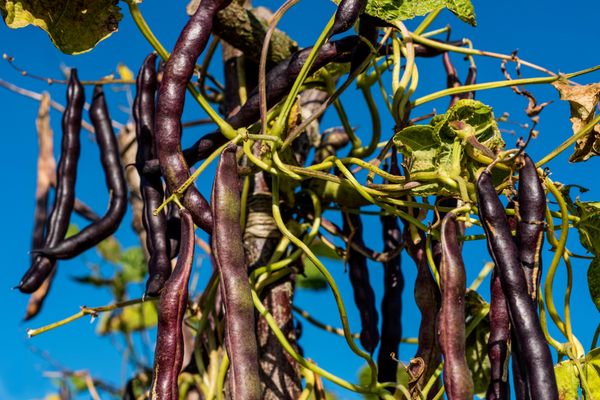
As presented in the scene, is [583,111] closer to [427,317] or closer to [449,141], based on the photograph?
[449,141]

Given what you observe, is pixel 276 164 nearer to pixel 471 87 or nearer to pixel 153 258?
pixel 153 258

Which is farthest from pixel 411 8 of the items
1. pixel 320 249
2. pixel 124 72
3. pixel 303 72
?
pixel 124 72

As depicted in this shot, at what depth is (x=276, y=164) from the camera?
1554 millimetres

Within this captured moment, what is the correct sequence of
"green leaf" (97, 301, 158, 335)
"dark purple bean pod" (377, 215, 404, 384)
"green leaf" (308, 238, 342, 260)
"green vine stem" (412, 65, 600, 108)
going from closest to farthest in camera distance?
"green vine stem" (412, 65, 600, 108), "dark purple bean pod" (377, 215, 404, 384), "green leaf" (308, 238, 342, 260), "green leaf" (97, 301, 158, 335)

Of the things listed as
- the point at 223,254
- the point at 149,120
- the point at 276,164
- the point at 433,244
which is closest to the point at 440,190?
the point at 433,244

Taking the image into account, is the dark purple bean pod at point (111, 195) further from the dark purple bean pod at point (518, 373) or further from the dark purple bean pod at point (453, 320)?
the dark purple bean pod at point (518, 373)

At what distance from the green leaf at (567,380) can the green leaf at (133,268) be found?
2750 mm

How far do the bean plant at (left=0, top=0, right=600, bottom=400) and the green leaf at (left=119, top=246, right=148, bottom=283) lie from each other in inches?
61.4

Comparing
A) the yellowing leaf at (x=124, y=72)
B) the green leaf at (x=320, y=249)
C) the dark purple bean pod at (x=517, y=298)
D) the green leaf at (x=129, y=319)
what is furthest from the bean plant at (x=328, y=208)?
the green leaf at (x=129, y=319)

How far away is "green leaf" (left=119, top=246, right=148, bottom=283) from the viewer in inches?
157

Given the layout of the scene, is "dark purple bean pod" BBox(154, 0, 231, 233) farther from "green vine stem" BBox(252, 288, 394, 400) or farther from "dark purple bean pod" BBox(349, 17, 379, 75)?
"dark purple bean pod" BBox(349, 17, 379, 75)

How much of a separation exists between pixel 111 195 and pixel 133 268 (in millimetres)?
1996

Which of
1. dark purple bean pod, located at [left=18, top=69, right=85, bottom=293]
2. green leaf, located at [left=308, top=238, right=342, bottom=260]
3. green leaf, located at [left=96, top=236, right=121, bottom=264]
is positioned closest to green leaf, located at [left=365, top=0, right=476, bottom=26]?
dark purple bean pod, located at [left=18, top=69, right=85, bottom=293]

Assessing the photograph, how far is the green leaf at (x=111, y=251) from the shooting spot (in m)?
4.13
